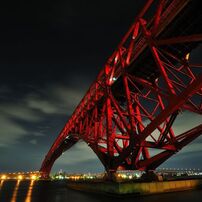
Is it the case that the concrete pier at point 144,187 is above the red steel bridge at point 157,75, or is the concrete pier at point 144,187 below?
below

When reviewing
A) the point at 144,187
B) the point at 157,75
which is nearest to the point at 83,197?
the point at 144,187

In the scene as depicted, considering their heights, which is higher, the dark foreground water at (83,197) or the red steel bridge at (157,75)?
the red steel bridge at (157,75)

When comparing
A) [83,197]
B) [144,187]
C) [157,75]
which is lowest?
[83,197]

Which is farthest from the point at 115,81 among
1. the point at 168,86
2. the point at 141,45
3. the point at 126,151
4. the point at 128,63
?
the point at 168,86

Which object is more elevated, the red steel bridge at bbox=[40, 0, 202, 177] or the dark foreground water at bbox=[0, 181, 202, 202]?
the red steel bridge at bbox=[40, 0, 202, 177]

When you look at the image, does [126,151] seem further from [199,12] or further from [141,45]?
[199,12]

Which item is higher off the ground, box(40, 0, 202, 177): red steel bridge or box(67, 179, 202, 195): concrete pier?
box(40, 0, 202, 177): red steel bridge

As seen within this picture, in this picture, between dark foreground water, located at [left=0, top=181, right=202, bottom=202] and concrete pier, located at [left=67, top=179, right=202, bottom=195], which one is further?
concrete pier, located at [left=67, top=179, right=202, bottom=195]

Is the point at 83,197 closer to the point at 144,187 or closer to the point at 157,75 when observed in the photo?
the point at 144,187

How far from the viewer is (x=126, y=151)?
1742 centimetres

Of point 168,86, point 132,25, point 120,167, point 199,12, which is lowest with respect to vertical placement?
point 120,167

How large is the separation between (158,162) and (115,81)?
30.4ft

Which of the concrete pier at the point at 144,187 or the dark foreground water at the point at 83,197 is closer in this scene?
the dark foreground water at the point at 83,197

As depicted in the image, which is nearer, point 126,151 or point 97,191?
point 126,151
